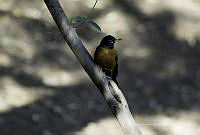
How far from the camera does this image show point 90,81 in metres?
9.56

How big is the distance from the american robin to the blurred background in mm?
1949

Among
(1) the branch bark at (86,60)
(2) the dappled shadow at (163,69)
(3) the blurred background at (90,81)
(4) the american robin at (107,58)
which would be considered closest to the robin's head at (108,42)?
(4) the american robin at (107,58)

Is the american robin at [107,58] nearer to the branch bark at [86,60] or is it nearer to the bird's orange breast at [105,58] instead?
the bird's orange breast at [105,58]

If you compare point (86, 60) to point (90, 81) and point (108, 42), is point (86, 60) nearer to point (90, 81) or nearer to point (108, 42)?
point (108, 42)

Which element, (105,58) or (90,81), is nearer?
(105,58)

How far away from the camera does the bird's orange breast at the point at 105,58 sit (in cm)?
551

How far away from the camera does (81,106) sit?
899 centimetres

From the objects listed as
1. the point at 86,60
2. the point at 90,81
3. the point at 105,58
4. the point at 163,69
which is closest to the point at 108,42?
the point at 105,58

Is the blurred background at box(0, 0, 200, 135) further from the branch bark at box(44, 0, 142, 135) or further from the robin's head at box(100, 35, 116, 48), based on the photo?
the branch bark at box(44, 0, 142, 135)

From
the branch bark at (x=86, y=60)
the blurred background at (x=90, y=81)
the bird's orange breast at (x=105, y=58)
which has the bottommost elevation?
the branch bark at (x=86, y=60)

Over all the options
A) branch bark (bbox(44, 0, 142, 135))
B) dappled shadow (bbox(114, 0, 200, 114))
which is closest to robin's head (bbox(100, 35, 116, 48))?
branch bark (bbox(44, 0, 142, 135))

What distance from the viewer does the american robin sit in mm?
5500

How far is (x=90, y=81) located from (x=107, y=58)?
4.03 metres

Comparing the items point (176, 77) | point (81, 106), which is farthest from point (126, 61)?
point (81, 106)
